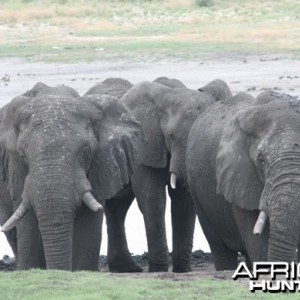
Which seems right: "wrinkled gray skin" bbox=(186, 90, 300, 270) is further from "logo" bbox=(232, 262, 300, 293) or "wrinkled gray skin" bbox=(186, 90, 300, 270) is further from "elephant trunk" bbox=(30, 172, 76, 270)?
"elephant trunk" bbox=(30, 172, 76, 270)

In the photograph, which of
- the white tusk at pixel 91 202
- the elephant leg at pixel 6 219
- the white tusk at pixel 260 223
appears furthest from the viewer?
the elephant leg at pixel 6 219

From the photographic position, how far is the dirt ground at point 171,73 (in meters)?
26.9

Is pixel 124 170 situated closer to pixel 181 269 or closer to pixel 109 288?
pixel 181 269

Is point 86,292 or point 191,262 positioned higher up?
point 86,292

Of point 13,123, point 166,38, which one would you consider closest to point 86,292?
point 13,123

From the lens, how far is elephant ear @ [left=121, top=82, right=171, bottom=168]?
45.4 feet

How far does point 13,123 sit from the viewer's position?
11.4 meters

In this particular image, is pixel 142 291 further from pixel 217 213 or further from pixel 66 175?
pixel 217 213

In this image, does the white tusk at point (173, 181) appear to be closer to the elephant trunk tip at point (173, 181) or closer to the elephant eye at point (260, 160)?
the elephant trunk tip at point (173, 181)

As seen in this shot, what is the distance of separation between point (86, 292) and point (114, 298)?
0.73ft

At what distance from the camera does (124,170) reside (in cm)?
1174

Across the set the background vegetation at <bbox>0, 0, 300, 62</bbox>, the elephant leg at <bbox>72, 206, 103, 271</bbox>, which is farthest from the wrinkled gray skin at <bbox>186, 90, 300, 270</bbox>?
the background vegetation at <bbox>0, 0, 300, 62</bbox>

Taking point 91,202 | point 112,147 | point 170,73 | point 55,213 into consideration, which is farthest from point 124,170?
point 170,73

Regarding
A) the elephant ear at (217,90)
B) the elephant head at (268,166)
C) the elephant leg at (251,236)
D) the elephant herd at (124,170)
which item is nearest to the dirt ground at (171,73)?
the elephant ear at (217,90)
